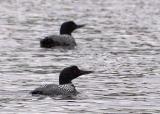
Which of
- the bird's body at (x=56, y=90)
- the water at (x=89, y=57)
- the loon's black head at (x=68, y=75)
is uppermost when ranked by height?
the loon's black head at (x=68, y=75)

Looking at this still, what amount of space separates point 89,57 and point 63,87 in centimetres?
637

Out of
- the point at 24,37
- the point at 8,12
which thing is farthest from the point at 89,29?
the point at 8,12

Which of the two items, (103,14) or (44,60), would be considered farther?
(103,14)

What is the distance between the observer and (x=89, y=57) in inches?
1102

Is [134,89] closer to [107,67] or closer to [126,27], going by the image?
[107,67]

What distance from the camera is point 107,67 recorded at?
84.5 feet

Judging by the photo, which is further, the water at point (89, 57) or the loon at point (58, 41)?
the loon at point (58, 41)

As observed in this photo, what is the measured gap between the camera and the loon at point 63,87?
69.3ft

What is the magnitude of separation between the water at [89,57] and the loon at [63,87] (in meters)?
0.25

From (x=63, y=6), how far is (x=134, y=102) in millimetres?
27285

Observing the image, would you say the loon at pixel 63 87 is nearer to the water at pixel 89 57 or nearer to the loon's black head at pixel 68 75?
the loon's black head at pixel 68 75

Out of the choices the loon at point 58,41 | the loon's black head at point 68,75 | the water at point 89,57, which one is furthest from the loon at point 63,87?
the loon at point 58,41

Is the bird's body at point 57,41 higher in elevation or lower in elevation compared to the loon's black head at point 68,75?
lower

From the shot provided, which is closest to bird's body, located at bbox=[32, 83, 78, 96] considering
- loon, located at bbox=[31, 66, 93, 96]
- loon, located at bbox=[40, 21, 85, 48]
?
loon, located at bbox=[31, 66, 93, 96]
